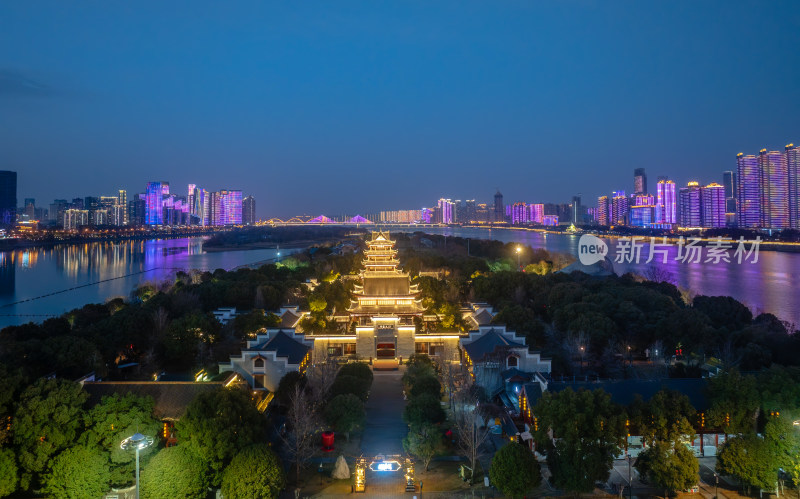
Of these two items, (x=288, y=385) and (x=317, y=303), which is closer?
(x=288, y=385)

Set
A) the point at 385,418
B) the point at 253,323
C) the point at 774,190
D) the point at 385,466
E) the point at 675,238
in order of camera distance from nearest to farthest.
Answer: the point at 385,466 → the point at 385,418 → the point at 253,323 → the point at 675,238 → the point at 774,190

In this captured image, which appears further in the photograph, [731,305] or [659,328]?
[731,305]

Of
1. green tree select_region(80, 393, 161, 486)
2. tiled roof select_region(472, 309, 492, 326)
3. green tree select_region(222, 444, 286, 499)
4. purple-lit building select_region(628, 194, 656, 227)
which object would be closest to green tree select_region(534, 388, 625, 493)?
green tree select_region(222, 444, 286, 499)

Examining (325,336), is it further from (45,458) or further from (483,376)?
(45,458)

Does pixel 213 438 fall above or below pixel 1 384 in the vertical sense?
below

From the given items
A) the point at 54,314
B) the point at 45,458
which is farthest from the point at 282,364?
the point at 54,314

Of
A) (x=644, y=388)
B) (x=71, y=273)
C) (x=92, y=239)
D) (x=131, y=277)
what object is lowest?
(x=644, y=388)

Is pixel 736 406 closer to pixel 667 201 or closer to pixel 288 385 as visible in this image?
pixel 288 385

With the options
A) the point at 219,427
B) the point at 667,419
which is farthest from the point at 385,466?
the point at 667,419
